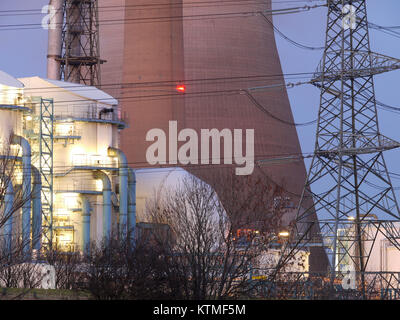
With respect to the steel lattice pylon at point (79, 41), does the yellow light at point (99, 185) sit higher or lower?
lower

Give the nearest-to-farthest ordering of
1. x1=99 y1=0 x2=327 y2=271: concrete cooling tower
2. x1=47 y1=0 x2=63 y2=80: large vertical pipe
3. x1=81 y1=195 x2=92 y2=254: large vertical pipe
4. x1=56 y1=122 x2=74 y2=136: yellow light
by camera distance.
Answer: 1. x1=81 y1=195 x2=92 y2=254: large vertical pipe
2. x1=56 y1=122 x2=74 y2=136: yellow light
3. x1=47 y1=0 x2=63 y2=80: large vertical pipe
4. x1=99 y1=0 x2=327 y2=271: concrete cooling tower

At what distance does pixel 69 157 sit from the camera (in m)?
21.0

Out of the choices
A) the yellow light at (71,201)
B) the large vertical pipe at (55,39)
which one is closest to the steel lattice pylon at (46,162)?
the yellow light at (71,201)

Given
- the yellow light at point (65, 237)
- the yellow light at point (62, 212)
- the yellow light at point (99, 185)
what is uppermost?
the yellow light at point (99, 185)

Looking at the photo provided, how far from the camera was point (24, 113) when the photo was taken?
19531 millimetres

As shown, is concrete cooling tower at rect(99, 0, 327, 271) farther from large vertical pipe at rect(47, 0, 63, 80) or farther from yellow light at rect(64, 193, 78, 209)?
yellow light at rect(64, 193, 78, 209)

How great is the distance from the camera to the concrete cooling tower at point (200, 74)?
25.8 m

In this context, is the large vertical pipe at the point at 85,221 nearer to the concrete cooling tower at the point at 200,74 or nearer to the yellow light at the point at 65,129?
the yellow light at the point at 65,129

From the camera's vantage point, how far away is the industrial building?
19031 mm

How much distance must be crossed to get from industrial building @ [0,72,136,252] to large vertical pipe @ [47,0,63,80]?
11.2 feet

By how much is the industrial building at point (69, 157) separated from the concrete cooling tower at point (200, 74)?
3.52 m

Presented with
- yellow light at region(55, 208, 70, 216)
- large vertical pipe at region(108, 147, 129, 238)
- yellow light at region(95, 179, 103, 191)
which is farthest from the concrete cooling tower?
yellow light at region(55, 208, 70, 216)

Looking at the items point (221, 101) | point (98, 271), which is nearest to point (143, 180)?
point (221, 101)
